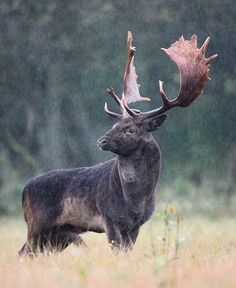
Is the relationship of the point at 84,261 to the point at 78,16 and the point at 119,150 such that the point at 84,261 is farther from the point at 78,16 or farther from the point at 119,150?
the point at 78,16

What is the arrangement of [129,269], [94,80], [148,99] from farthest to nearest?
[94,80] → [148,99] → [129,269]

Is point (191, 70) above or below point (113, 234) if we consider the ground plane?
above

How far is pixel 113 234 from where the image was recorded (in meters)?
10.2

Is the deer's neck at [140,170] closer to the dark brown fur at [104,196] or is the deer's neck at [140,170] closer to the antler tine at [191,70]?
the dark brown fur at [104,196]

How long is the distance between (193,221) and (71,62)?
502cm

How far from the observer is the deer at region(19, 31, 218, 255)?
10.3m

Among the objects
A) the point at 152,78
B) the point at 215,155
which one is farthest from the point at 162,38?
the point at 215,155

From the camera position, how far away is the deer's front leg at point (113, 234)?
33.1 ft

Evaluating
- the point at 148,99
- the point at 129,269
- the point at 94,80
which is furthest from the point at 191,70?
the point at 94,80

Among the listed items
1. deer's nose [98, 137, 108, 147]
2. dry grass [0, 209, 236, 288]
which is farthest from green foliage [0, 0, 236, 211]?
dry grass [0, 209, 236, 288]

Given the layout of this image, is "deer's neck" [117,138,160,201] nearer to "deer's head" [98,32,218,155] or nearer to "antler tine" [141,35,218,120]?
"deer's head" [98,32,218,155]

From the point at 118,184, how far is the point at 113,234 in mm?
493

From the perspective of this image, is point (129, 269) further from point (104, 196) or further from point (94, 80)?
point (94, 80)

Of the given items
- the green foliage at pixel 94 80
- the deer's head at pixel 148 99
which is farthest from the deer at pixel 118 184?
the green foliage at pixel 94 80
